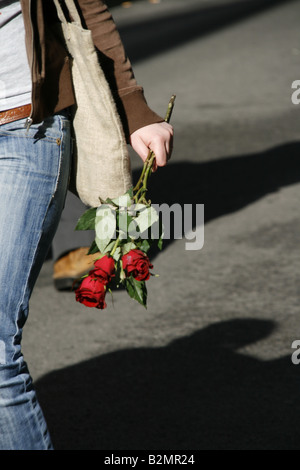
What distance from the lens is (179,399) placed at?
10.5 ft

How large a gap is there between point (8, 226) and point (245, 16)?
14287 mm

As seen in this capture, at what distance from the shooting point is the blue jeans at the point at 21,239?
1953 mm

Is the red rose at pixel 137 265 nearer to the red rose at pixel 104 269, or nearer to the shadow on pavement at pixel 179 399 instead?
the red rose at pixel 104 269

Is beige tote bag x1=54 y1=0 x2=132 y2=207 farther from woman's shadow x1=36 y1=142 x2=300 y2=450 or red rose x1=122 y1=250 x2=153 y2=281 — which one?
woman's shadow x1=36 y1=142 x2=300 y2=450

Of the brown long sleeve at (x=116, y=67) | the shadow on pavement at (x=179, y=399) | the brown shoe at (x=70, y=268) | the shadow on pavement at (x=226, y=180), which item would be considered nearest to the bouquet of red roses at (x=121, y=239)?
the brown long sleeve at (x=116, y=67)

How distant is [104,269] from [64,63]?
51 centimetres

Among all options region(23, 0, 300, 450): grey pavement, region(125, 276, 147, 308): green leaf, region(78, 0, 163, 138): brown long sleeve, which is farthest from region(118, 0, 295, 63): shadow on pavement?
region(125, 276, 147, 308): green leaf

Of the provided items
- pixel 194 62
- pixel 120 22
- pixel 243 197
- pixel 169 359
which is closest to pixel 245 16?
pixel 120 22

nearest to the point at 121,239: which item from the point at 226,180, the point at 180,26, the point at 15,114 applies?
the point at 15,114

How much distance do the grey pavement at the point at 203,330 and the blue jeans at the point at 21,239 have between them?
96cm

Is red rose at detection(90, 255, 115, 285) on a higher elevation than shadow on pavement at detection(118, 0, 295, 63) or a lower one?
lower

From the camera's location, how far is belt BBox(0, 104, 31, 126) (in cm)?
199

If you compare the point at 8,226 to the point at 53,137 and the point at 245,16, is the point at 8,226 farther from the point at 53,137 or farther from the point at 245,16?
the point at 245,16

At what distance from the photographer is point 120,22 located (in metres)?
14.9
